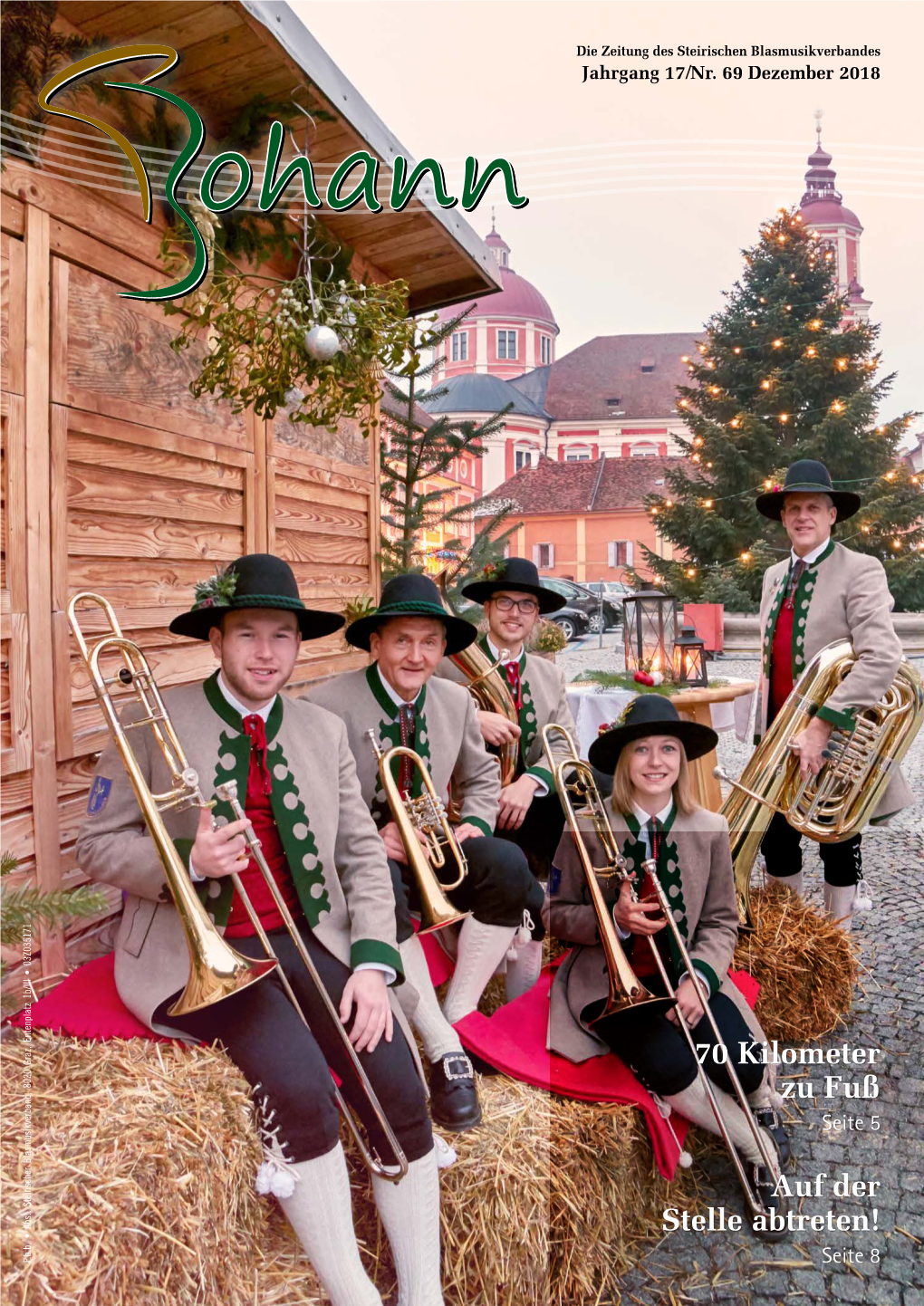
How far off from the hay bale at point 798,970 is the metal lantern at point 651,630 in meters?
1.83

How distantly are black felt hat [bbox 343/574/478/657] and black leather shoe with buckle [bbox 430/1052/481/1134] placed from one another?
1253mm

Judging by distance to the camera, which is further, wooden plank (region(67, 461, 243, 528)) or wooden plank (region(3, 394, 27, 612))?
wooden plank (region(67, 461, 243, 528))

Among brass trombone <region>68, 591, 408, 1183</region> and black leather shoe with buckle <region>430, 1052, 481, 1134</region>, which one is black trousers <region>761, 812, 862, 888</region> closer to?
black leather shoe with buckle <region>430, 1052, 481, 1134</region>

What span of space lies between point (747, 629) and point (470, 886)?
1030 cm

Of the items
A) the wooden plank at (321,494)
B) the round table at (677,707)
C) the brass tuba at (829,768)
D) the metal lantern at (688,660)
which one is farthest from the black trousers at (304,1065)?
the metal lantern at (688,660)

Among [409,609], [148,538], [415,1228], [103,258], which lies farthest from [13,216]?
[415,1228]

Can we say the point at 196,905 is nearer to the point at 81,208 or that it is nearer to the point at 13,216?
the point at 13,216

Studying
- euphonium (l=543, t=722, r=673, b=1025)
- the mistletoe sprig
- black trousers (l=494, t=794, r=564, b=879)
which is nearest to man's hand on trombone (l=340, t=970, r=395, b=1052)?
euphonium (l=543, t=722, r=673, b=1025)

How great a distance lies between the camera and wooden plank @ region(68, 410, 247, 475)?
9.47 feet

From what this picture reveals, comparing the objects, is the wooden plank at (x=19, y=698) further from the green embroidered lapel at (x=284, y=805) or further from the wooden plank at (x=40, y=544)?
the green embroidered lapel at (x=284, y=805)

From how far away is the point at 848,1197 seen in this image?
2523 millimetres

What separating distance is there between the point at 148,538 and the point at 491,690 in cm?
142

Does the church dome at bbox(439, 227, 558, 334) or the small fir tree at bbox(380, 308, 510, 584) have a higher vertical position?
the church dome at bbox(439, 227, 558, 334)

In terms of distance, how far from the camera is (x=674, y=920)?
2707 mm
